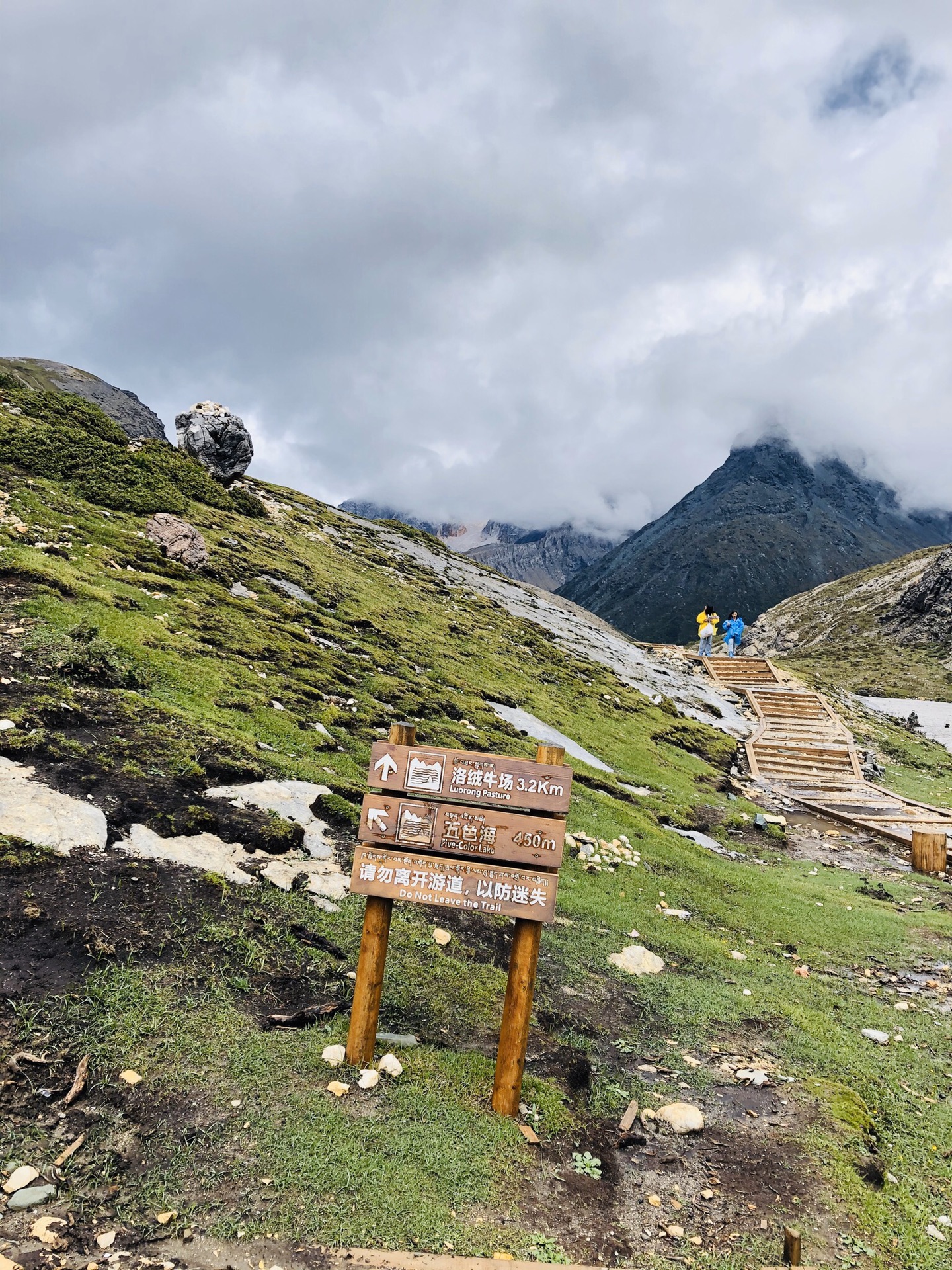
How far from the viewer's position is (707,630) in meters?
52.9

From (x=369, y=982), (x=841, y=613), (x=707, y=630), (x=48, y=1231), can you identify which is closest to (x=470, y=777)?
(x=369, y=982)

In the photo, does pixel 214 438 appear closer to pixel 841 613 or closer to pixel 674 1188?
pixel 674 1188

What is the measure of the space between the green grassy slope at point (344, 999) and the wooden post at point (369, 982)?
0.32 m

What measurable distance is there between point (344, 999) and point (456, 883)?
2.37 meters

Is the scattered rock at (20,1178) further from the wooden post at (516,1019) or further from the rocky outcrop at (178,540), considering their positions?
the rocky outcrop at (178,540)

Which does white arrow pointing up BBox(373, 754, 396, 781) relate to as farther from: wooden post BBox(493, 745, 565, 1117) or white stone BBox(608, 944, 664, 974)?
white stone BBox(608, 944, 664, 974)

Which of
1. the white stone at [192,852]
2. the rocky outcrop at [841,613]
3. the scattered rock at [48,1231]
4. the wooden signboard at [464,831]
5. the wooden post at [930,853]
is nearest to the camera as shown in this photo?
the scattered rock at [48,1231]

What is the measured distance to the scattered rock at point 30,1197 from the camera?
4.82 m

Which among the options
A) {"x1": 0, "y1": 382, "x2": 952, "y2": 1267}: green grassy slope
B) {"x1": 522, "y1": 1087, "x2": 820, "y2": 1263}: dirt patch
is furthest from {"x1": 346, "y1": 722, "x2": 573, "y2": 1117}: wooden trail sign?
{"x1": 522, "y1": 1087, "x2": 820, "y2": 1263}: dirt patch

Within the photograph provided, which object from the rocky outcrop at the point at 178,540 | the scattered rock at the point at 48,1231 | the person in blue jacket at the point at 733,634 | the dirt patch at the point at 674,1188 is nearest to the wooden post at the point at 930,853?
the dirt patch at the point at 674,1188

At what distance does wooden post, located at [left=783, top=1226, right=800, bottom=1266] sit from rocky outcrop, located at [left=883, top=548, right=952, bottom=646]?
98588 mm

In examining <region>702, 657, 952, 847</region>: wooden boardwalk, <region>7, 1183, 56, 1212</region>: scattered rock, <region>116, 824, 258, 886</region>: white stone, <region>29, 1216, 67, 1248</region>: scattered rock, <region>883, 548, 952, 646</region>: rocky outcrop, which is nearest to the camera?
<region>29, 1216, 67, 1248</region>: scattered rock

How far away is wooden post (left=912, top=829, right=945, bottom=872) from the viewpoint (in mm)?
19516

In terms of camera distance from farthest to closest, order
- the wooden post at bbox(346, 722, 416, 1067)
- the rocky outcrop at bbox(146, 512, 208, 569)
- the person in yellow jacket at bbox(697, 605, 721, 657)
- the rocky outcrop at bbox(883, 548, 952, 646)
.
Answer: the rocky outcrop at bbox(883, 548, 952, 646)
the person in yellow jacket at bbox(697, 605, 721, 657)
the rocky outcrop at bbox(146, 512, 208, 569)
the wooden post at bbox(346, 722, 416, 1067)
